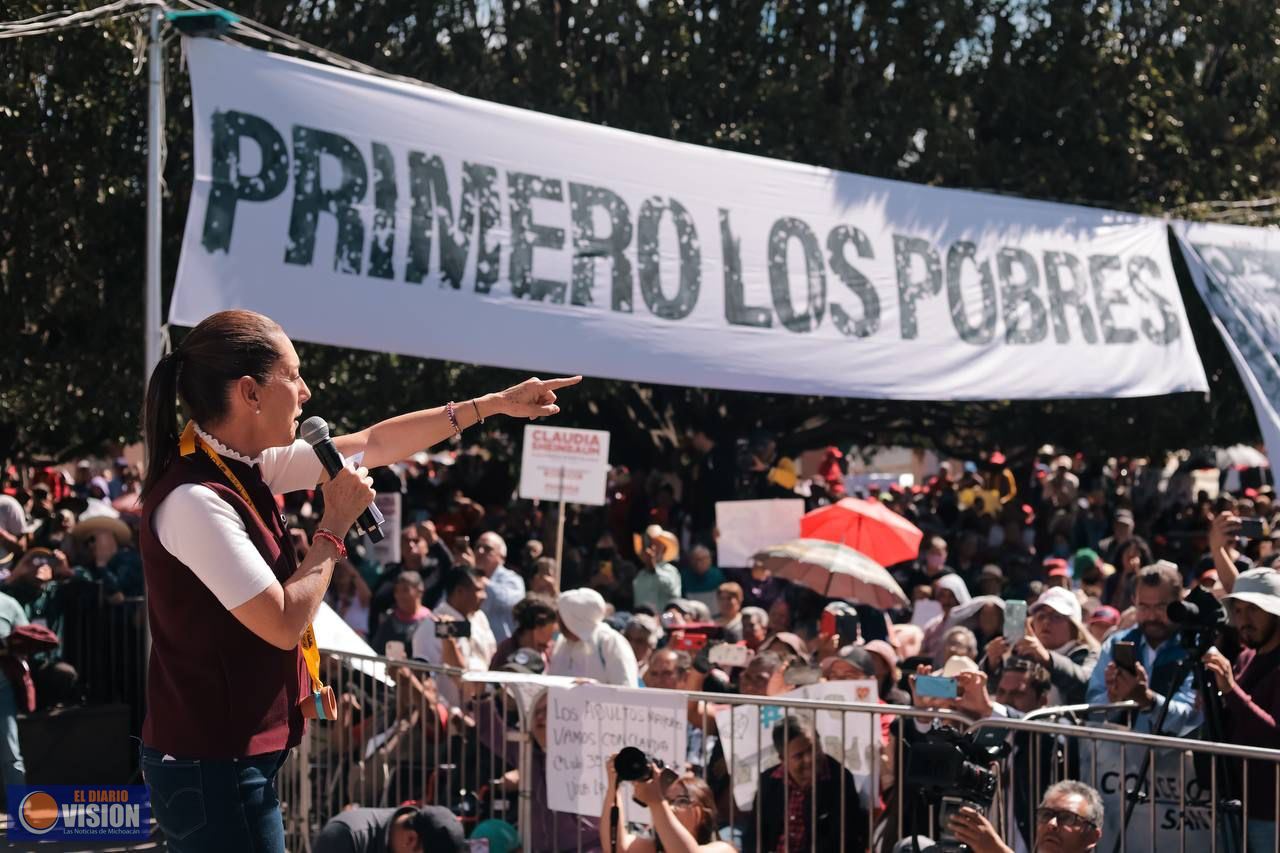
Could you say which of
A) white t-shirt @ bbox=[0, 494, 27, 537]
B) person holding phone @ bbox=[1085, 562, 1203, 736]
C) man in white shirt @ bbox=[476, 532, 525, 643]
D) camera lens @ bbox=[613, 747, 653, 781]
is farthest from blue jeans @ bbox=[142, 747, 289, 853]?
white t-shirt @ bbox=[0, 494, 27, 537]

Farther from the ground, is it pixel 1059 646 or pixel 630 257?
pixel 630 257

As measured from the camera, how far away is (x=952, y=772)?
503 centimetres

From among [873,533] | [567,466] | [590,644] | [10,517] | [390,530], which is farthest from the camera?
[10,517]

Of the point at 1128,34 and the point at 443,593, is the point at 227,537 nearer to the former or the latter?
the point at 443,593

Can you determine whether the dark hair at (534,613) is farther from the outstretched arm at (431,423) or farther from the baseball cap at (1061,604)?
the outstretched arm at (431,423)

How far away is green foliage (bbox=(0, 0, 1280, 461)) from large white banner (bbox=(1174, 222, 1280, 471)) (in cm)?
337

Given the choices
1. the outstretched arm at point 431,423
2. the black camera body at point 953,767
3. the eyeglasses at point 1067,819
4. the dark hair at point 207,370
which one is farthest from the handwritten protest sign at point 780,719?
the dark hair at point 207,370

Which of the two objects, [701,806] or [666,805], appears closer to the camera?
[666,805]

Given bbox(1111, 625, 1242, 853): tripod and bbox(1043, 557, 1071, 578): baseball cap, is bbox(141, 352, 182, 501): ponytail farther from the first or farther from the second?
bbox(1043, 557, 1071, 578): baseball cap

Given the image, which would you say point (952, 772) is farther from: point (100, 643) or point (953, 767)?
point (100, 643)

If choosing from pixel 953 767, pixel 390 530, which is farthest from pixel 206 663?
pixel 390 530

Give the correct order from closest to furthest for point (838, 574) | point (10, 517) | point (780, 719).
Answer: point (780, 719)
point (838, 574)
point (10, 517)

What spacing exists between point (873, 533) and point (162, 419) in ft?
32.8

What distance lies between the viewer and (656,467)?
2002 centimetres
